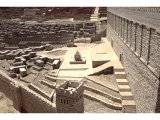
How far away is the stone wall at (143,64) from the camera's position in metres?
12.8

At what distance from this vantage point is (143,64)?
1508 centimetres

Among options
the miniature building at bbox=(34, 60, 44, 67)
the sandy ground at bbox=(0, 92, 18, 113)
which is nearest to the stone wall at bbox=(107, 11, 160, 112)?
the sandy ground at bbox=(0, 92, 18, 113)

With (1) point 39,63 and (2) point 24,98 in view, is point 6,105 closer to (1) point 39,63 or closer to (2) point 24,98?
(2) point 24,98

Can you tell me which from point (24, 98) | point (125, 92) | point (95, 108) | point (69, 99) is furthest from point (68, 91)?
point (24, 98)

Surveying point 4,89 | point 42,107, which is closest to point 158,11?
point 42,107

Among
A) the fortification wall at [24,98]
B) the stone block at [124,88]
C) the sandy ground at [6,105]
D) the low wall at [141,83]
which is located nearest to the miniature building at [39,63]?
the fortification wall at [24,98]

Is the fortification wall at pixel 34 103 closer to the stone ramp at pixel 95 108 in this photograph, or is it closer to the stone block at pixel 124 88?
the stone ramp at pixel 95 108

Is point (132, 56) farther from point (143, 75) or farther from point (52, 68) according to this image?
point (52, 68)

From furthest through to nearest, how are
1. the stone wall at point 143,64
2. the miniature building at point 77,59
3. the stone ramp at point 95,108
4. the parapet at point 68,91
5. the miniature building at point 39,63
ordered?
1. the miniature building at point 39,63
2. the miniature building at point 77,59
3. the stone ramp at point 95,108
4. the parapet at point 68,91
5. the stone wall at point 143,64

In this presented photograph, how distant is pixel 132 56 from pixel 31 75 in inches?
513

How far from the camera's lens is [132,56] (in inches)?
729

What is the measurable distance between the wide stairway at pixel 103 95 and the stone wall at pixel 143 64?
151 centimetres

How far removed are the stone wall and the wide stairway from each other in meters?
1.51

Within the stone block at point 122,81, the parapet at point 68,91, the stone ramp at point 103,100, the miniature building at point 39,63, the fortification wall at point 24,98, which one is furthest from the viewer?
the miniature building at point 39,63
